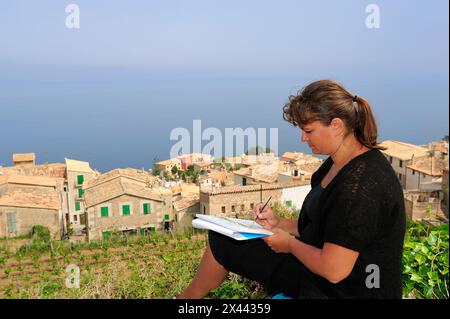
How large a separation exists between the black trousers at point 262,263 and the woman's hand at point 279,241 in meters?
0.06

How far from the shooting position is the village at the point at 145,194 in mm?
14078

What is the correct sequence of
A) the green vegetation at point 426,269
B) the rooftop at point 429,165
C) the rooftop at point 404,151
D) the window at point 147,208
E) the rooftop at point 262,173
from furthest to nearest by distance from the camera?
1. the rooftop at point 404,151
2. the rooftop at point 429,165
3. the rooftop at point 262,173
4. the window at point 147,208
5. the green vegetation at point 426,269

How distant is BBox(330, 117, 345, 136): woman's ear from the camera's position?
154 centimetres

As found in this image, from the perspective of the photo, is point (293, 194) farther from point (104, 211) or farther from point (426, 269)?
point (426, 269)

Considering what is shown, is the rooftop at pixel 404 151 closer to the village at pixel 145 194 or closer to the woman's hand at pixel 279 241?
the village at pixel 145 194

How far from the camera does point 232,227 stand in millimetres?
1697

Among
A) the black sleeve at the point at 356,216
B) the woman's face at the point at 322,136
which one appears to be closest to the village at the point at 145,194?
the woman's face at the point at 322,136

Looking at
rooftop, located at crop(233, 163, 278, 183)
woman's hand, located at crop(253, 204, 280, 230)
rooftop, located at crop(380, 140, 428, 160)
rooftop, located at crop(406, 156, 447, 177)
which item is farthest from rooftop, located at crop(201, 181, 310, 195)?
woman's hand, located at crop(253, 204, 280, 230)

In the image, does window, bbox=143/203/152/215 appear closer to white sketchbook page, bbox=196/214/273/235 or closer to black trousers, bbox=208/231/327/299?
white sketchbook page, bbox=196/214/273/235

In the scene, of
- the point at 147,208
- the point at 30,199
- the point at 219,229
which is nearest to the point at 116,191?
the point at 147,208

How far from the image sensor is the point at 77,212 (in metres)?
20.8

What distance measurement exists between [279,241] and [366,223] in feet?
1.13

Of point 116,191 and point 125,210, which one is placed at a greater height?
point 116,191

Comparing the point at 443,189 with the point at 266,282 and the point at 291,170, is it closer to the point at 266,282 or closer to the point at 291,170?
the point at 291,170
